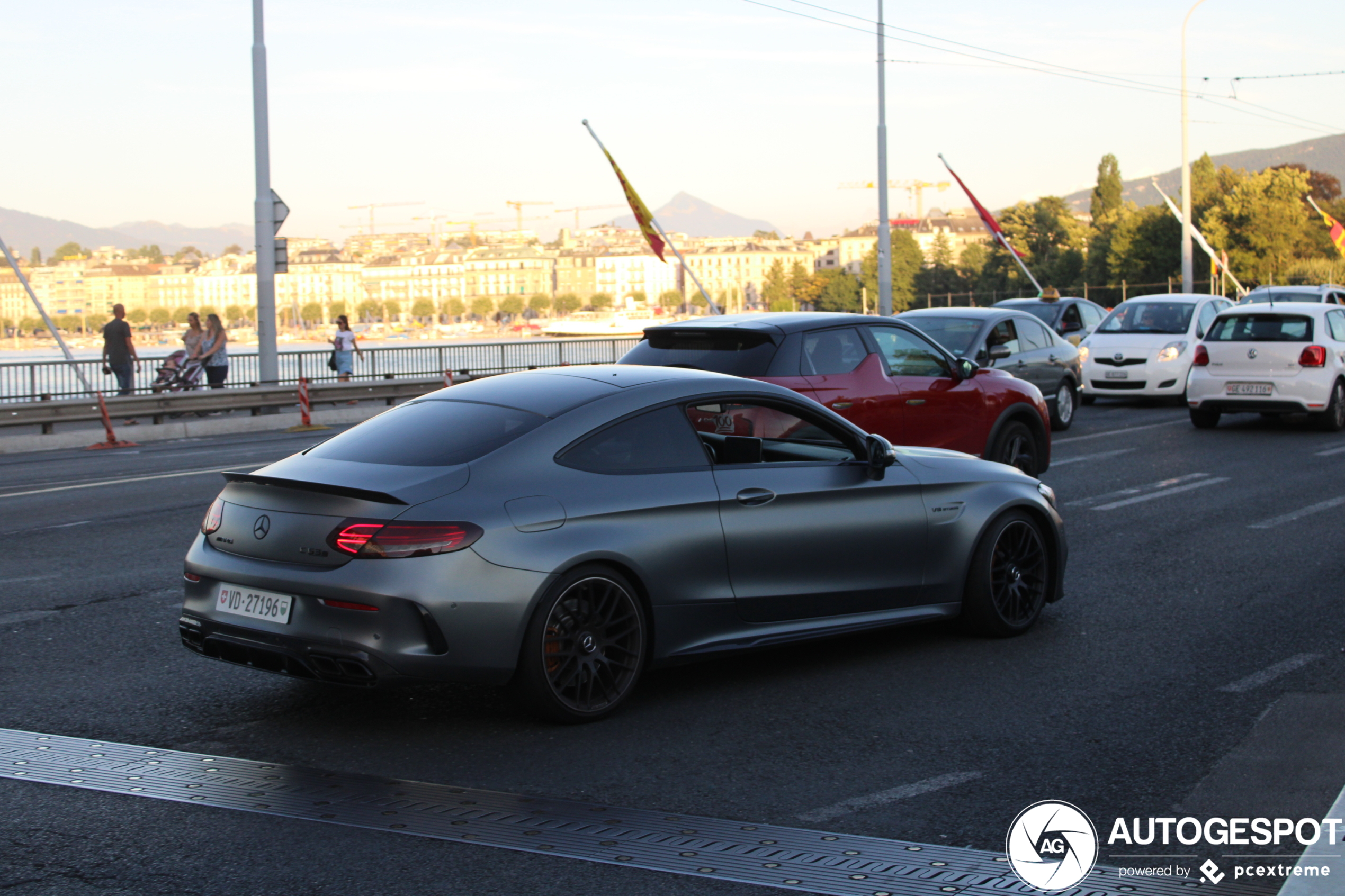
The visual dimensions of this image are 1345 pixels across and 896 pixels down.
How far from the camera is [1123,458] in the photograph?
1539 cm

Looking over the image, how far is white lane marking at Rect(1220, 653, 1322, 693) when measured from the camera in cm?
615

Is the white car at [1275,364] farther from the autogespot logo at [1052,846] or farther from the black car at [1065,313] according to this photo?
the autogespot logo at [1052,846]

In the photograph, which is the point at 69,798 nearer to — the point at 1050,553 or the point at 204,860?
the point at 204,860

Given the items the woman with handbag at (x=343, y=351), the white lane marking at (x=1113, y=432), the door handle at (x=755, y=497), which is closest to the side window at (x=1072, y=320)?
the white lane marking at (x=1113, y=432)

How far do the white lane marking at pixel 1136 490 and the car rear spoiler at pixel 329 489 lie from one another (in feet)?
26.5

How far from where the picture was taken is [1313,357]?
17.8m

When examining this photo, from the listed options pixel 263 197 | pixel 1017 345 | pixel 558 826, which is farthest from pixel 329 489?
pixel 263 197

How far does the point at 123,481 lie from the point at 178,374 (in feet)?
40.9

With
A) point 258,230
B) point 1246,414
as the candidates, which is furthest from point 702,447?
point 258,230

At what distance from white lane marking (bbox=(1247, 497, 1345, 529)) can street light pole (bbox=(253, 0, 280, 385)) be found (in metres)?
18.8

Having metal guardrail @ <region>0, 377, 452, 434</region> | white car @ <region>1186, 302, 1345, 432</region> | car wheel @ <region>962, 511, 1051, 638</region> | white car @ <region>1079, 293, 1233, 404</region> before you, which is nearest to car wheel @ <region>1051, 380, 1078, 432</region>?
white car @ <region>1186, 302, 1345, 432</region>

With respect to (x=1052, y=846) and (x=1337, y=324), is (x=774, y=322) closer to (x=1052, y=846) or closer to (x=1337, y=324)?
(x=1052, y=846)

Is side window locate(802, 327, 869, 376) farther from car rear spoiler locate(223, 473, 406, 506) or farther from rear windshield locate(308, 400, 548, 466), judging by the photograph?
car rear spoiler locate(223, 473, 406, 506)

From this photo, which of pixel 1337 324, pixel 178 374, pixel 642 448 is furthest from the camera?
pixel 178 374
